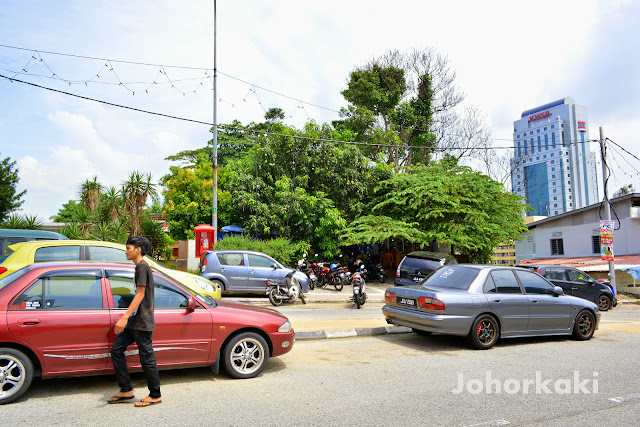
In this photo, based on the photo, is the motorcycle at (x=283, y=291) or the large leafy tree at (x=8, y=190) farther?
the large leafy tree at (x=8, y=190)

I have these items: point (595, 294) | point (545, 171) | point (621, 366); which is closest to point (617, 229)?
point (595, 294)

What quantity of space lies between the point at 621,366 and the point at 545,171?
5962 inches

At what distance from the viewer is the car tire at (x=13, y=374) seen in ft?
14.8

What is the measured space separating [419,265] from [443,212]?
26.8 ft

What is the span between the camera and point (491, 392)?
17.5 feet

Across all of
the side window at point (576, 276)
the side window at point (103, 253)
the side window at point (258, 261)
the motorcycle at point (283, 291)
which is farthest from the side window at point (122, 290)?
the side window at point (576, 276)

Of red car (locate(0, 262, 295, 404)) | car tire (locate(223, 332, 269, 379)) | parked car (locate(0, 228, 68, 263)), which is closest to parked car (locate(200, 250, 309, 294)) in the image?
parked car (locate(0, 228, 68, 263))

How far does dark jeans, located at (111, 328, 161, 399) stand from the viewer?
4645 millimetres

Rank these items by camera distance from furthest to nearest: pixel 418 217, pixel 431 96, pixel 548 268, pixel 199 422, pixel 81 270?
pixel 431 96
pixel 418 217
pixel 548 268
pixel 81 270
pixel 199 422

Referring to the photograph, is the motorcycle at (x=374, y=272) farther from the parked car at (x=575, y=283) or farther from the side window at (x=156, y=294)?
the side window at (x=156, y=294)

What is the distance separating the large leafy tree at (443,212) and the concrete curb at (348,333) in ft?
36.7

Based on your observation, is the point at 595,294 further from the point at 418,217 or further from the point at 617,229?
the point at 617,229

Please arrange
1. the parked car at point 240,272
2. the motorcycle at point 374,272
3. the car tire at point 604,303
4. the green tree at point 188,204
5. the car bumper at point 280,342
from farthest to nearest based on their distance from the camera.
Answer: the green tree at point 188,204 < the motorcycle at point 374,272 < the car tire at point 604,303 < the parked car at point 240,272 < the car bumper at point 280,342

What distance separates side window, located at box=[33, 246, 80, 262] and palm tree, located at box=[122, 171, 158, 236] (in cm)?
1540
